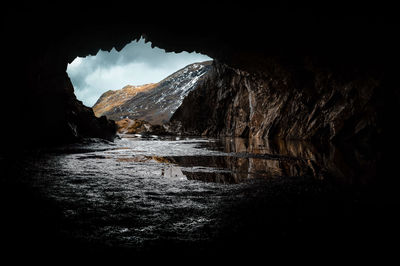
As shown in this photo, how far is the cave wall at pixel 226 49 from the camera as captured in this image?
9469mm

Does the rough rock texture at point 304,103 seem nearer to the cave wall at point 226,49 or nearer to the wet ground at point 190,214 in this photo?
the cave wall at point 226,49

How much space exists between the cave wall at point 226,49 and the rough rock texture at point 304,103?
11 centimetres

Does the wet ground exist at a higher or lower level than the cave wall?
lower

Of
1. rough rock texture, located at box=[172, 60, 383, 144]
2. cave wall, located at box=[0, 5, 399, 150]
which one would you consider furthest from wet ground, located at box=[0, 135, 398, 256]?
rough rock texture, located at box=[172, 60, 383, 144]

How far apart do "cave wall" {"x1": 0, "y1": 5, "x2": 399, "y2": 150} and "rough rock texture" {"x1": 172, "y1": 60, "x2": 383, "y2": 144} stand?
0.38ft

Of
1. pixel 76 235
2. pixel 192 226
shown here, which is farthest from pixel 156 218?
pixel 76 235

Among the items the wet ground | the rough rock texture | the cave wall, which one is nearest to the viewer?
the wet ground

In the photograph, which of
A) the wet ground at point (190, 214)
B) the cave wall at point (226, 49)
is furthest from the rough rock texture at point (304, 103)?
the wet ground at point (190, 214)

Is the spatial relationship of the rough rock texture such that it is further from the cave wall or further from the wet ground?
the wet ground

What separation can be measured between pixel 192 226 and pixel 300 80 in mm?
22732

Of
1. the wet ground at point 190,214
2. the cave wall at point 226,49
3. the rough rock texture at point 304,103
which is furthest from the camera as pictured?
the rough rock texture at point 304,103

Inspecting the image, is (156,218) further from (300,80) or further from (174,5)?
(300,80)

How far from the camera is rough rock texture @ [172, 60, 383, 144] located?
15547 mm

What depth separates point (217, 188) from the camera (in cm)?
431
